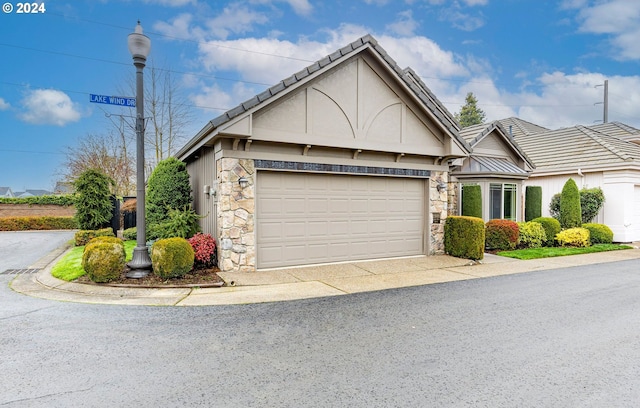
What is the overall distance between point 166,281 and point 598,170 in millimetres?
16447

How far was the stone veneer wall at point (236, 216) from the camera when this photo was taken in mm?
8180

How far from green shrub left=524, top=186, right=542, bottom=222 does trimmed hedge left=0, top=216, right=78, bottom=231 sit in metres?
23.0

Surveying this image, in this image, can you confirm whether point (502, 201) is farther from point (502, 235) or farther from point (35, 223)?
point (35, 223)

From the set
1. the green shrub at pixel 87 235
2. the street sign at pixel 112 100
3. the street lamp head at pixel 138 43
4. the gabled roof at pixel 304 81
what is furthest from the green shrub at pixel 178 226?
the green shrub at pixel 87 235

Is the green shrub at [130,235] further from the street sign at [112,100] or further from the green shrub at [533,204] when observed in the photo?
the green shrub at [533,204]

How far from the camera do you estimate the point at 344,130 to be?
372 inches

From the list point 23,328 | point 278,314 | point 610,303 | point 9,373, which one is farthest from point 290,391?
point 610,303

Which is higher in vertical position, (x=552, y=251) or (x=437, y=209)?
(x=437, y=209)

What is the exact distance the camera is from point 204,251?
8.47 m

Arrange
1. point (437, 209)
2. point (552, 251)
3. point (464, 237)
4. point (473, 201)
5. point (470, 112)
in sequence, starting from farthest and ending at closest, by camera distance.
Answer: point (470, 112) < point (473, 201) < point (552, 251) < point (437, 209) < point (464, 237)

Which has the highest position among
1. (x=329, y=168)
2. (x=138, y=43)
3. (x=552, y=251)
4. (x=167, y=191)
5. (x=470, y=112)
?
(x=470, y=112)

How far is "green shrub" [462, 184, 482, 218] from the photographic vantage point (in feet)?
40.7

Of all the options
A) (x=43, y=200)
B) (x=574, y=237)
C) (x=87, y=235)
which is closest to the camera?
(x=574, y=237)

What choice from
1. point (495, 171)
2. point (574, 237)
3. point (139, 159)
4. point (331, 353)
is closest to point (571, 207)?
point (574, 237)
